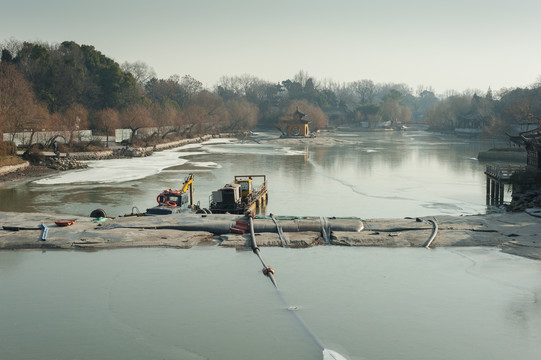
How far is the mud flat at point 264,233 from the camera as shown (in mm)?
21516

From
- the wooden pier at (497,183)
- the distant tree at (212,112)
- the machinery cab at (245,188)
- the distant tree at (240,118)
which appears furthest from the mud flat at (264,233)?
the distant tree at (240,118)

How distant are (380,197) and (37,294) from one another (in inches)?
923

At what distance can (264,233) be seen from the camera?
73.7 feet

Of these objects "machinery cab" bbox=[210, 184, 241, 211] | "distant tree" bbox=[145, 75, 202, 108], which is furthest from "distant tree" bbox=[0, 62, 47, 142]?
"distant tree" bbox=[145, 75, 202, 108]

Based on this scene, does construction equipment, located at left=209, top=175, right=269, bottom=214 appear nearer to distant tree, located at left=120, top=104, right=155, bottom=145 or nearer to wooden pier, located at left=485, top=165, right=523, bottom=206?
wooden pier, located at left=485, top=165, right=523, bottom=206

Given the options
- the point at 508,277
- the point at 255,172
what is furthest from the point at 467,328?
the point at 255,172

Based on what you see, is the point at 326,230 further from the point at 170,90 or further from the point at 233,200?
the point at 170,90

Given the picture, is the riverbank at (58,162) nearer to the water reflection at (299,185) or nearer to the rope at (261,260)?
the water reflection at (299,185)

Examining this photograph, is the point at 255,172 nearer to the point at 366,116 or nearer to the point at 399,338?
A: the point at 399,338

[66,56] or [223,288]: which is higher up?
[66,56]

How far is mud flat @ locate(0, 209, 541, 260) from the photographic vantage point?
2152 cm

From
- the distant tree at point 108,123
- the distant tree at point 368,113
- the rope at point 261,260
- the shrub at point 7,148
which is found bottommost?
the rope at point 261,260

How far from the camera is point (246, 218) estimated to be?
2320 centimetres

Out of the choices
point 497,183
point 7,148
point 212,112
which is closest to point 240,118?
point 212,112
